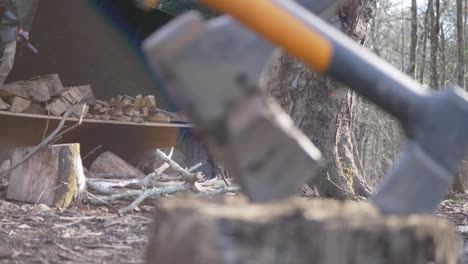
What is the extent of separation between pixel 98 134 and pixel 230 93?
6.83 meters

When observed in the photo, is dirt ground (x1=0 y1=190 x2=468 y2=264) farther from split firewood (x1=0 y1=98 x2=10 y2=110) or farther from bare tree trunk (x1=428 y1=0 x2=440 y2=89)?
bare tree trunk (x1=428 y1=0 x2=440 y2=89)

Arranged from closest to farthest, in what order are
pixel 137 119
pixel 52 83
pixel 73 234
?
pixel 73 234 < pixel 52 83 < pixel 137 119

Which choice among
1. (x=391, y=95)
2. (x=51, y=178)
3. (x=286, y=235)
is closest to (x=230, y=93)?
(x=286, y=235)

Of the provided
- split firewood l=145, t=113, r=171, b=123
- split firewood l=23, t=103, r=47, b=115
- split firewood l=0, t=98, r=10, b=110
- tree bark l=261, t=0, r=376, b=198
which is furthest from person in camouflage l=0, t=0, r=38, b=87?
tree bark l=261, t=0, r=376, b=198

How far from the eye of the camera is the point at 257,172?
154cm

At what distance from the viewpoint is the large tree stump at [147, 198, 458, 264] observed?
1.40 m

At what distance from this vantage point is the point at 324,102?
18.9ft

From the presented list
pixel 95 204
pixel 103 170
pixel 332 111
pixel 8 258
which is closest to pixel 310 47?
pixel 8 258

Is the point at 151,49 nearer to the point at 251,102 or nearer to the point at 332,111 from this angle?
the point at 251,102

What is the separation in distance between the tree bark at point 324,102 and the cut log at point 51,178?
81.5 inches

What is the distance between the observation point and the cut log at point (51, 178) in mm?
4770

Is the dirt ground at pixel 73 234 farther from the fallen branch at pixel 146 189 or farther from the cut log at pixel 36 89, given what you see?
the cut log at pixel 36 89

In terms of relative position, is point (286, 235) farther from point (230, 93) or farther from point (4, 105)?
point (4, 105)

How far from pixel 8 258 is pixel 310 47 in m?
2.21
